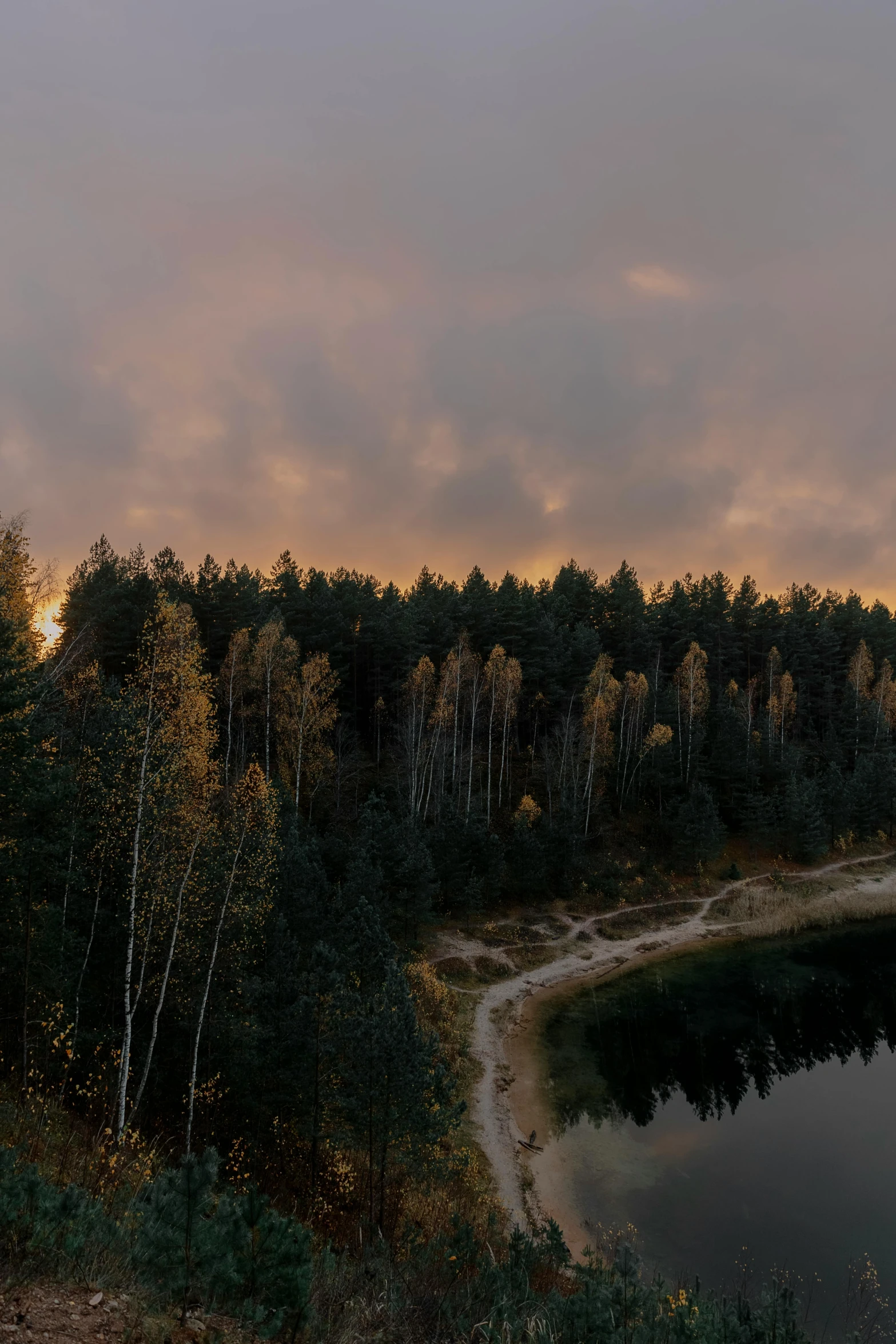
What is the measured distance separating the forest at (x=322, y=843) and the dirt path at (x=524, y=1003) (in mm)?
1195

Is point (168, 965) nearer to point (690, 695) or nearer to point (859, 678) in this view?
point (690, 695)

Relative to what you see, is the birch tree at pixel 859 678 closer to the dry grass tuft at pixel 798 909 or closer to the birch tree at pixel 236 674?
the dry grass tuft at pixel 798 909

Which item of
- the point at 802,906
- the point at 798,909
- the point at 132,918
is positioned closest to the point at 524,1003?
the point at 132,918

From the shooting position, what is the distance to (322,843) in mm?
34625

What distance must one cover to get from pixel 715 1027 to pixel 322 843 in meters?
22.5

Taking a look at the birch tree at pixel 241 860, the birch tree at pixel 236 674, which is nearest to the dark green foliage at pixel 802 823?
the birch tree at pixel 236 674

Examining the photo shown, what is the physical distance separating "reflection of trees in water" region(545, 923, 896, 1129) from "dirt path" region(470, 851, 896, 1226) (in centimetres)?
160

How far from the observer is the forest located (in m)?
15.0

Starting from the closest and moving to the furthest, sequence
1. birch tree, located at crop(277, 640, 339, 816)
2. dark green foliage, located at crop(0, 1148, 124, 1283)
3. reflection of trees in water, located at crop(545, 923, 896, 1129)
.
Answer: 1. dark green foliage, located at crop(0, 1148, 124, 1283)
2. reflection of trees in water, located at crop(545, 923, 896, 1129)
3. birch tree, located at crop(277, 640, 339, 816)

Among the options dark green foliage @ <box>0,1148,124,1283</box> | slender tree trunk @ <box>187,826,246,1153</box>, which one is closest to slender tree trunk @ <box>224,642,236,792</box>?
slender tree trunk @ <box>187,826,246,1153</box>

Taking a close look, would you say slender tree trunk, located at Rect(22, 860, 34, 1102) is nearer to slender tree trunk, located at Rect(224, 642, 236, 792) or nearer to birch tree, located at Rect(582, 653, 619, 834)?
slender tree trunk, located at Rect(224, 642, 236, 792)

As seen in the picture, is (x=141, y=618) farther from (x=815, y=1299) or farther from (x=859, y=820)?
(x=859, y=820)

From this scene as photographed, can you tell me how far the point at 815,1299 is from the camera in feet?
53.6

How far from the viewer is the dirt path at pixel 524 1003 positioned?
21.4 m
